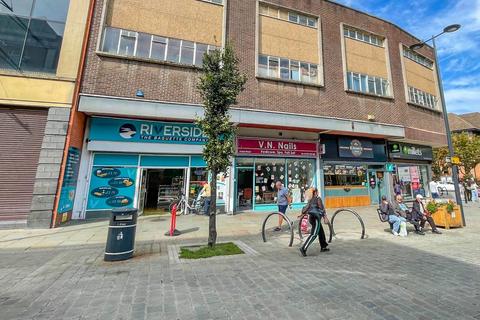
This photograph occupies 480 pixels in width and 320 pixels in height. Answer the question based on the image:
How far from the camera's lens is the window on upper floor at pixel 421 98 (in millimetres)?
18009

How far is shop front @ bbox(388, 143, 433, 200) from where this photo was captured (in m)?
17.3

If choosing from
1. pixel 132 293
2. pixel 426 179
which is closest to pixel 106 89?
pixel 132 293

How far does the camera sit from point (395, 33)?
18172 mm

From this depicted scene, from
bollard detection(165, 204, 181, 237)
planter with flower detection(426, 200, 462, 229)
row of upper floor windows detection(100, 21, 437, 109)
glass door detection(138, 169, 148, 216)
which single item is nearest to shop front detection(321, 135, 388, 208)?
row of upper floor windows detection(100, 21, 437, 109)

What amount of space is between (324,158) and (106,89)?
41.2 ft

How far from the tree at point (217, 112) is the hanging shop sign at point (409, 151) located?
1571 centimetres

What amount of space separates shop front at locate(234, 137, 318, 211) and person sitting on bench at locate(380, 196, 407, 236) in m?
6.24

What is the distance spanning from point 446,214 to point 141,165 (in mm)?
13042

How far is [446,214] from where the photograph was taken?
8.79 m

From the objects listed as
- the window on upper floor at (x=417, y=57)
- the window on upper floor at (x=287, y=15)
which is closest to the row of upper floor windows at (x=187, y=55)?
the window on upper floor at (x=287, y=15)

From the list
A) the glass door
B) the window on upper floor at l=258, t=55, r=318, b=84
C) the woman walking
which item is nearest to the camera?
the woman walking

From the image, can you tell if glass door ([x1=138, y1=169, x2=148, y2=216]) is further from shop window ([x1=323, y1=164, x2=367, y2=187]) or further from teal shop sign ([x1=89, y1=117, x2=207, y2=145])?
shop window ([x1=323, y1=164, x2=367, y2=187])

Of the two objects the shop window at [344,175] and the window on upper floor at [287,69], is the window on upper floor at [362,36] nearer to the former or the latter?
the window on upper floor at [287,69]

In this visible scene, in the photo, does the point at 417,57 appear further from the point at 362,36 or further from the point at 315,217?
the point at 315,217
